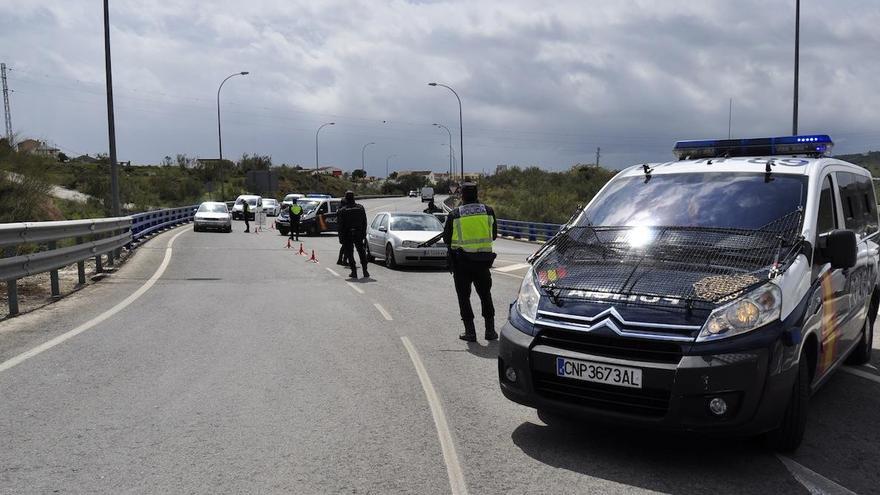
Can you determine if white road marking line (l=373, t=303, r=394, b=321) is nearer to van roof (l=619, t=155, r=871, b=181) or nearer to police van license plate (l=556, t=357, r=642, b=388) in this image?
van roof (l=619, t=155, r=871, b=181)

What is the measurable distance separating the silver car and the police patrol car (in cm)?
1153

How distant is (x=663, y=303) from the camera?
423 cm

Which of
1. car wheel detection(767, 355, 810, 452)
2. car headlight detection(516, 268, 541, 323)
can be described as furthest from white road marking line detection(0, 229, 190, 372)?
car wheel detection(767, 355, 810, 452)

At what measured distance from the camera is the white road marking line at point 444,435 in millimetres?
4066

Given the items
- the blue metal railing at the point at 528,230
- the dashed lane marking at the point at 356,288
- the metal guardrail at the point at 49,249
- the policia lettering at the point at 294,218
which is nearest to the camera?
the metal guardrail at the point at 49,249

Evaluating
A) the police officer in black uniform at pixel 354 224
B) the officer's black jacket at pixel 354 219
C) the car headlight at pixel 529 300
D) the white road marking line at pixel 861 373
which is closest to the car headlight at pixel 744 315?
the car headlight at pixel 529 300

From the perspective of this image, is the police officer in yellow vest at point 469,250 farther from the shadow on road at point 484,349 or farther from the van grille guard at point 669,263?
the van grille guard at point 669,263

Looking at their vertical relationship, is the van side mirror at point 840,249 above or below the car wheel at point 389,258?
above

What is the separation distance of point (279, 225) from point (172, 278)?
790 inches

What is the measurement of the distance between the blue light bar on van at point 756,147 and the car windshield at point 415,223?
12.1 metres

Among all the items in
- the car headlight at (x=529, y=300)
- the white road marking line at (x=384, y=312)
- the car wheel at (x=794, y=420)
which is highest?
the car headlight at (x=529, y=300)

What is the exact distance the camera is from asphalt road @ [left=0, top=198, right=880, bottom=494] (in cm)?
412

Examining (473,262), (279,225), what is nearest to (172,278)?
(473,262)

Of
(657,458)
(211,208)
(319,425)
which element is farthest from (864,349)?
(211,208)
